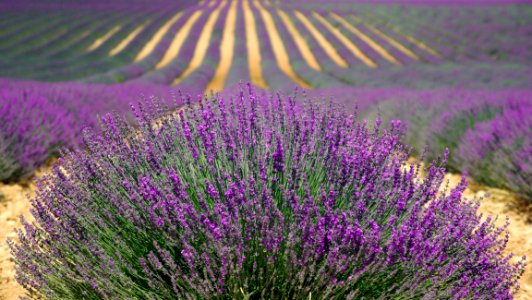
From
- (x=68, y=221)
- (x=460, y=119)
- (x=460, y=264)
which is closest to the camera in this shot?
(x=460, y=264)

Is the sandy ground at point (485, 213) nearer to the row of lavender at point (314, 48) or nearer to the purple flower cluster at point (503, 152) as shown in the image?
the purple flower cluster at point (503, 152)

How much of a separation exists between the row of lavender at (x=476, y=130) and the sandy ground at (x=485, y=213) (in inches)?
6.0

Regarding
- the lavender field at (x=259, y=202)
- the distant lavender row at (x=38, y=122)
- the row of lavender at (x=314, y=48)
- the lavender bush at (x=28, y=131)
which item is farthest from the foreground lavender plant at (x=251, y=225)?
the row of lavender at (x=314, y=48)

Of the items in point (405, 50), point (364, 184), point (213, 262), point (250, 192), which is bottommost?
point (405, 50)

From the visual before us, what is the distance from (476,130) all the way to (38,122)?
5085 mm

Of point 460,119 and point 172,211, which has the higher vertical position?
point 172,211

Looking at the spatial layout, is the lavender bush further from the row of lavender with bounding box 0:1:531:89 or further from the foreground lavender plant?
the row of lavender with bounding box 0:1:531:89

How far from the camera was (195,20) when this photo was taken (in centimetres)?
3356

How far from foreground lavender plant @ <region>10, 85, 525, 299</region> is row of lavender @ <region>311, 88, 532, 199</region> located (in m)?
1.19

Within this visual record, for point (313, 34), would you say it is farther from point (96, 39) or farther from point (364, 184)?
point (364, 184)

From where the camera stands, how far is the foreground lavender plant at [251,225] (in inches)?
66.0

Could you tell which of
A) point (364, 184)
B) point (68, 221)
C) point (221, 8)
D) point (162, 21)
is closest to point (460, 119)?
point (364, 184)

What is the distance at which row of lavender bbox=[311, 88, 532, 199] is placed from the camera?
13.6 feet

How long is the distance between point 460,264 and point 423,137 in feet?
14.2
